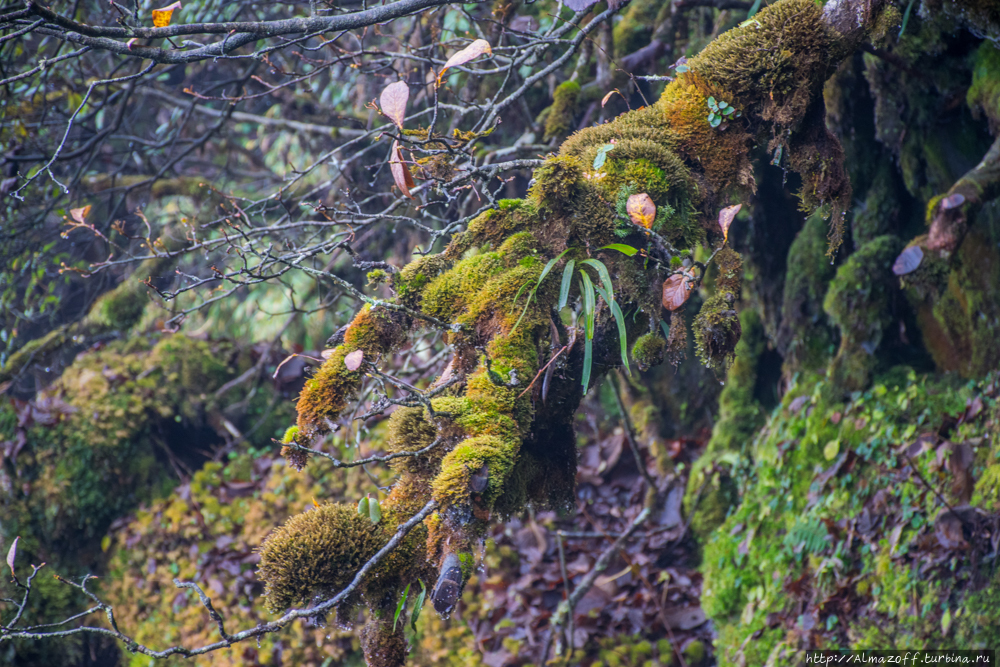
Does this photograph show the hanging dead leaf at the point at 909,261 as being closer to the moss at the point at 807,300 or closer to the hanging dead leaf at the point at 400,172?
the moss at the point at 807,300

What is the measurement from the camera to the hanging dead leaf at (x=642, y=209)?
7.23 ft

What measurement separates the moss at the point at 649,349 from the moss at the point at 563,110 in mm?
2094

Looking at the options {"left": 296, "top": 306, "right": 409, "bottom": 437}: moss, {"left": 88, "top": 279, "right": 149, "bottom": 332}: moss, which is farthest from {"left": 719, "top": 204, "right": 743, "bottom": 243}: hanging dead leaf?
{"left": 88, "top": 279, "right": 149, "bottom": 332}: moss

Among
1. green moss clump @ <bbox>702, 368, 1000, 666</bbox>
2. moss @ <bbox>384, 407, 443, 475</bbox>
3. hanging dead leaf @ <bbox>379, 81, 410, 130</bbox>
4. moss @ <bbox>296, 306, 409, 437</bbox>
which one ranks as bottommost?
green moss clump @ <bbox>702, 368, 1000, 666</bbox>

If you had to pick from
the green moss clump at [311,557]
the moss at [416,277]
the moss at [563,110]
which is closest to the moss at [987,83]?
the moss at [563,110]

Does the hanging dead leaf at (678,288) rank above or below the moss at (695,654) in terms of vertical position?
above

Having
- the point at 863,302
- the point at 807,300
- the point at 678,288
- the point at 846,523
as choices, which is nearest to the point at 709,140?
the point at 678,288

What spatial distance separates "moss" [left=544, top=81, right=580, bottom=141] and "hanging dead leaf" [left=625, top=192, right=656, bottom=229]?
6.44 ft

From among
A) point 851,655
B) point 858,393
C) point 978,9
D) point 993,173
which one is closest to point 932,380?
point 858,393

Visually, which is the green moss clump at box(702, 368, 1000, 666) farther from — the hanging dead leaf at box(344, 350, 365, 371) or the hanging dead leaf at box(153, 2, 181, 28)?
the hanging dead leaf at box(153, 2, 181, 28)

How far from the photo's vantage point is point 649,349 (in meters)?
2.34

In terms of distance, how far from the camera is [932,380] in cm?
371

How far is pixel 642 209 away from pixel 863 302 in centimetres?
233

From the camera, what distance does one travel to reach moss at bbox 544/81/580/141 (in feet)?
13.2
